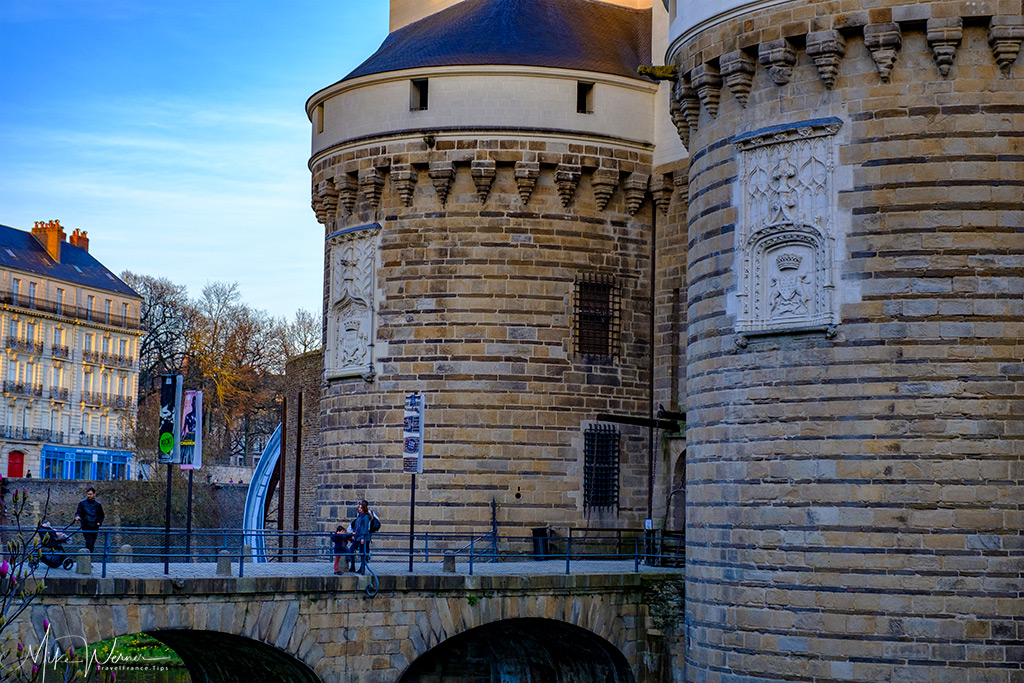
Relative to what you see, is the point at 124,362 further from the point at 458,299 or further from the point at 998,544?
→ the point at 998,544

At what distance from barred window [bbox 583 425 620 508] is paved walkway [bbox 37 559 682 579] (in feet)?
4.20

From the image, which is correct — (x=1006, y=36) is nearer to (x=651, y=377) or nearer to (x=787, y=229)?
(x=787, y=229)

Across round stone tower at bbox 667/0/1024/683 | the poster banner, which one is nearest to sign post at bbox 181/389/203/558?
the poster banner

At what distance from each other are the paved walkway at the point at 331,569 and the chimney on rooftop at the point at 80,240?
5228 centimetres

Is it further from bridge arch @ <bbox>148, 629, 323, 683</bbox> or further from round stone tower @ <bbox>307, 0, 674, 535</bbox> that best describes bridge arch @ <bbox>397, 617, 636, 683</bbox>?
bridge arch @ <bbox>148, 629, 323, 683</bbox>

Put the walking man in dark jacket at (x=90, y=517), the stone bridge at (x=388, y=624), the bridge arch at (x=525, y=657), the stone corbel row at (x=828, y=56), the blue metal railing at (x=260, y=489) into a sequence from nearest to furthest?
the stone bridge at (x=388, y=624)
the stone corbel row at (x=828, y=56)
the walking man in dark jacket at (x=90, y=517)
the bridge arch at (x=525, y=657)
the blue metal railing at (x=260, y=489)

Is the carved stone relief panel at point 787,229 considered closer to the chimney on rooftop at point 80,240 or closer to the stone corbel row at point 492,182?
the stone corbel row at point 492,182

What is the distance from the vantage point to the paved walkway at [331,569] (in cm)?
2198

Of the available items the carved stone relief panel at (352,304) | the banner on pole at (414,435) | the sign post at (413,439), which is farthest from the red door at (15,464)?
the banner on pole at (414,435)

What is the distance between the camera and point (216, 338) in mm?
76750

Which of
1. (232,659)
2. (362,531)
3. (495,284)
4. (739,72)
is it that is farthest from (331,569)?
(739,72)

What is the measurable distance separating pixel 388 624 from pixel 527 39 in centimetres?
1314

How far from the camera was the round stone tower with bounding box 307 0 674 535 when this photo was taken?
2931 centimetres

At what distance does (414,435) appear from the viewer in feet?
86.8
